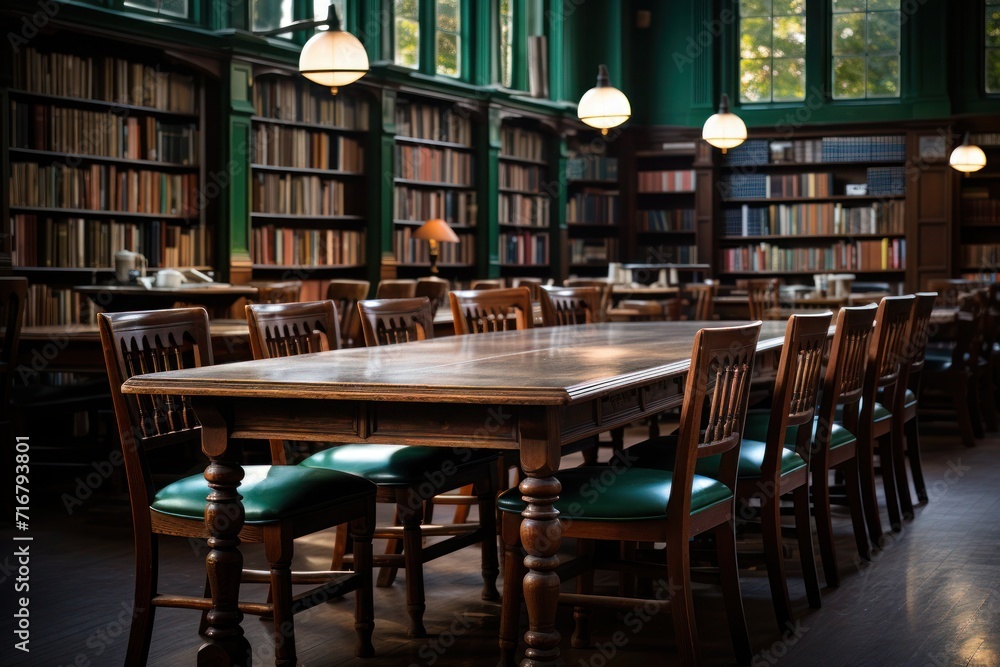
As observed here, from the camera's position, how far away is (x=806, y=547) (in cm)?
339

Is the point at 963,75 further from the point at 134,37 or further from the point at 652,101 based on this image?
the point at 134,37

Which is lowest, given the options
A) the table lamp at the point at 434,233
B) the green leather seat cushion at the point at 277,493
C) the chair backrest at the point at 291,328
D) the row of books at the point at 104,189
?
the green leather seat cushion at the point at 277,493

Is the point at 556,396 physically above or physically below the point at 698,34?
below

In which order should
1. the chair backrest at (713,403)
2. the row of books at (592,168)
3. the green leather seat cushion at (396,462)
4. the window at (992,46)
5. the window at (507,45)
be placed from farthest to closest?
the row of books at (592,168) → the window at (992,46) → the window at (507,45) → the green leather seat cushion at (396,462) → the chair backrest at (713,403)

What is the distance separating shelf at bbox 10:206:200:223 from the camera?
266 inches

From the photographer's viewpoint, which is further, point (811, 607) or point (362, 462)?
point (811, 607)

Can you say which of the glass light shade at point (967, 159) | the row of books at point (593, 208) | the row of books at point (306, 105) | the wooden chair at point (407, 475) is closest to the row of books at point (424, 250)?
the row of books at point (306, 105)

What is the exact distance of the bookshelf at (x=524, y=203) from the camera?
34.6ft

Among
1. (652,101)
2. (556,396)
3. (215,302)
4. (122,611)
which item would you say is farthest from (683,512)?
(652,101)

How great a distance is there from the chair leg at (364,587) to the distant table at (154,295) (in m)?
2.79

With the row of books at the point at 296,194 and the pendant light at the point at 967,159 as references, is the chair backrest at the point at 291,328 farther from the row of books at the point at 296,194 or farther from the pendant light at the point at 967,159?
the pendant light at the point at 967,159

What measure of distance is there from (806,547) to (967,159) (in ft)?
25.3

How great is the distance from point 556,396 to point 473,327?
7.06 ft

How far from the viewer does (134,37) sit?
6980 mm
